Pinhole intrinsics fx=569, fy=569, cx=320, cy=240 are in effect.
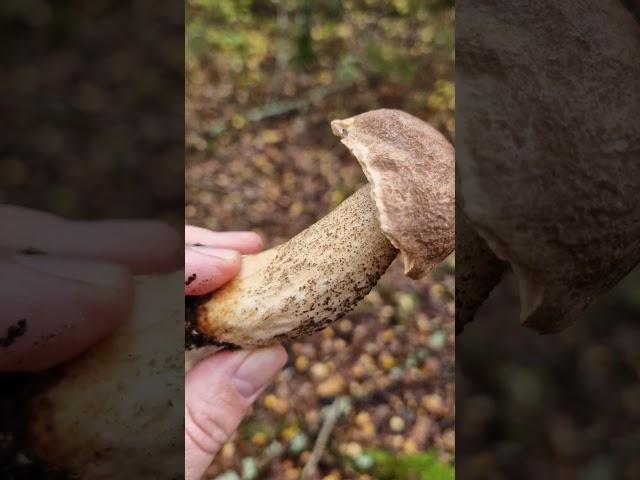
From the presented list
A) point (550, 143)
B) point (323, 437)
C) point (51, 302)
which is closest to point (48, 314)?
point (51, 302)

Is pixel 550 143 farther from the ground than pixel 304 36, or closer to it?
farther from the ground

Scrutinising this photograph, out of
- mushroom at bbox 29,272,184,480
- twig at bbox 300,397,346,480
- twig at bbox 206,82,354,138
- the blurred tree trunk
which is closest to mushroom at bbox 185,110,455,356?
mushroom at bbox 29,272,184,480

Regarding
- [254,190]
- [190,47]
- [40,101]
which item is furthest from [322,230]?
[190,47]

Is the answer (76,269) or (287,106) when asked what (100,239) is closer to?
(76,269)

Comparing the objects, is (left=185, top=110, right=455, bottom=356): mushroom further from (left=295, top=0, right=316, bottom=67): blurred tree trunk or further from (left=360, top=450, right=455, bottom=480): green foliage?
(left=295, top=0, right=316, bottom=67): blurred tree trunk

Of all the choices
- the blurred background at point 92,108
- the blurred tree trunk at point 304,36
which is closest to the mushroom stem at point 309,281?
the blurred background at point 92,108

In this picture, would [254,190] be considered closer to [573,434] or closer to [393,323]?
[393,323]
